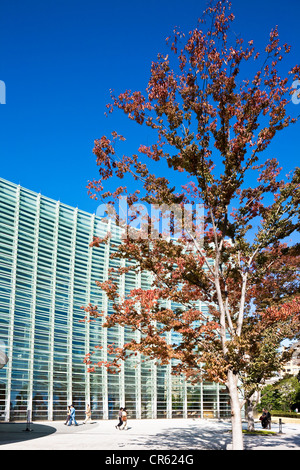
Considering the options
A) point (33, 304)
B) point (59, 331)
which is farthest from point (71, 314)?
point (33, 304)

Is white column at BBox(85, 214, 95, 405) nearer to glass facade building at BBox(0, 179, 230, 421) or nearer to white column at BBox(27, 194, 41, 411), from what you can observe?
glass facade building at BBox(0, 179, 230, 421)

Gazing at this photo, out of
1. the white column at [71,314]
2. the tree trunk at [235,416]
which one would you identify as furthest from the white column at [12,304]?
the tree trunk at [235,416]

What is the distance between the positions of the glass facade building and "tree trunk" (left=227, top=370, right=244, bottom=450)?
17.5 m

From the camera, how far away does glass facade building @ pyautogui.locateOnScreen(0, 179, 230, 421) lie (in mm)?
29219

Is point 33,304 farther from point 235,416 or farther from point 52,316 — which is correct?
point 235,416

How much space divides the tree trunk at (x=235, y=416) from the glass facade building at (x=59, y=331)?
17475 mm

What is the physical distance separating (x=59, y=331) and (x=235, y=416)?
24.5 m

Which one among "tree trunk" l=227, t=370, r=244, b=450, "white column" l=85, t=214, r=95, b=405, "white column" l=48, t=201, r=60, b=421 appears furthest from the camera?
"white column" l=85, t=214, r=95, b=405

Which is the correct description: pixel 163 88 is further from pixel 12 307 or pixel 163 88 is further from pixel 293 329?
pixel 12 307

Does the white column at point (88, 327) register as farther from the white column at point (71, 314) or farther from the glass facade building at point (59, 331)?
the white column at point (71, 314)

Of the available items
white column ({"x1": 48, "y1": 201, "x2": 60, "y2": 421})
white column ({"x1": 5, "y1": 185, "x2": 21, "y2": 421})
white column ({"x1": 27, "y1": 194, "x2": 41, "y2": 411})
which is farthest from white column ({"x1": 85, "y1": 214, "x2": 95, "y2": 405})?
white column ({"x1": 5, "y1": 185, "x2": 21, "y2": 421})

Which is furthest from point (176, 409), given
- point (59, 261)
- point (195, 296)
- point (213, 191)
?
point (213, 191)

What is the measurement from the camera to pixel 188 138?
10273mm

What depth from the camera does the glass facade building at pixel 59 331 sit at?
29219 mm
